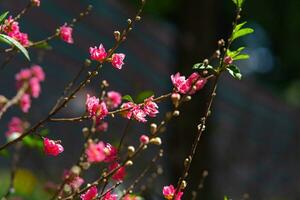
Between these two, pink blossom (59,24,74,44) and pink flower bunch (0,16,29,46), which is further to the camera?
pink blossom (59,24,74,44)

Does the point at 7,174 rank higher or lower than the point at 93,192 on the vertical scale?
higher

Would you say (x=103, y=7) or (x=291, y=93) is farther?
(x=291, y=93)

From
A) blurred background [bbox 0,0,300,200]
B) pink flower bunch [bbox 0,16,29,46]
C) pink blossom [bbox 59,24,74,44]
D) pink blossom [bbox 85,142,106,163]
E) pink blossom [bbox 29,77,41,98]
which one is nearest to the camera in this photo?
pink blossom [bbox 85,142,106,163]

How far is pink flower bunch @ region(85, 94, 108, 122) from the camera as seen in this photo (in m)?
1.44

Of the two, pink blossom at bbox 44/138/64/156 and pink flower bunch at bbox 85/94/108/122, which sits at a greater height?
pink flower bunch at bbox 85/94/108/122

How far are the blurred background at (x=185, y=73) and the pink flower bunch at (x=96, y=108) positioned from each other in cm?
97

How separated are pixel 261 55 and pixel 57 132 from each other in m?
4.47

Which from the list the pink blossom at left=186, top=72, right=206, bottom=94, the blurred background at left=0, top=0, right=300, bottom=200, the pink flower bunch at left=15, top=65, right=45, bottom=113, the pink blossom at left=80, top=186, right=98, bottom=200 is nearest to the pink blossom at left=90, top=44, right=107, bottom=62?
the pink blossom at left=186, top=72, right=206, bottom=94

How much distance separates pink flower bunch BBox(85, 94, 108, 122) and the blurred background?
3.18ft

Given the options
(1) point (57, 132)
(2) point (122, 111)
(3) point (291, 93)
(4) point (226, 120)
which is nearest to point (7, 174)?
(1) point (57, 132)

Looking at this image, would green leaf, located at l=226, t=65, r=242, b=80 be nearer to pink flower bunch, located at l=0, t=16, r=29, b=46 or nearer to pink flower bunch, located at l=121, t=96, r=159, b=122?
pink flower bunch, located at l=121, t=96, r=159, b=122

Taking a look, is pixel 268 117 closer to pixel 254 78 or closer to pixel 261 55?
pixel 254 78

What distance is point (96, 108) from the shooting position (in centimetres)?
Answer: 144

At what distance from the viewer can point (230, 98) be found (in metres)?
14.7
